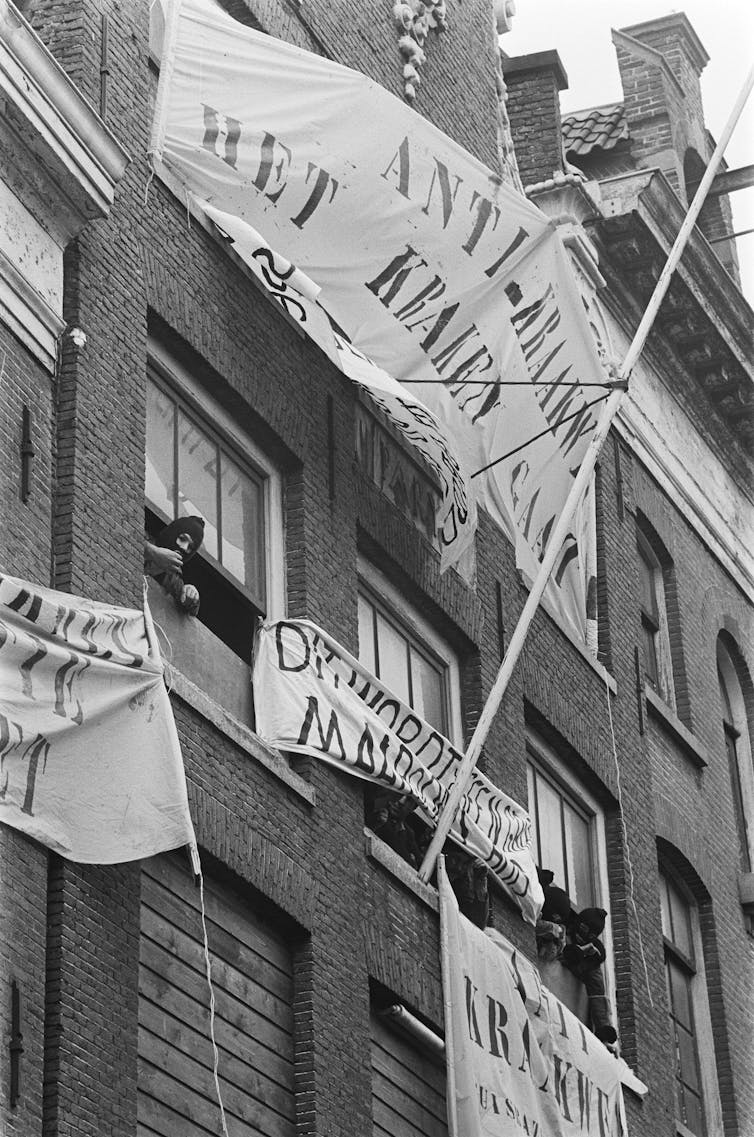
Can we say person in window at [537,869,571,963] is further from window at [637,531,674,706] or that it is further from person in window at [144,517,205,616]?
person in window at [144,517,205,616]

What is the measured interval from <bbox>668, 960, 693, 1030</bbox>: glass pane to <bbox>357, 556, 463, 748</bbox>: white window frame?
5.39 metres

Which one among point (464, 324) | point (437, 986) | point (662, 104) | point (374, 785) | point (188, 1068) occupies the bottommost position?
point (188, 1068)

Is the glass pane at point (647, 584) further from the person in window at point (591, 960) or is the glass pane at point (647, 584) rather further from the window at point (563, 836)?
the person in window at point (591, 960)

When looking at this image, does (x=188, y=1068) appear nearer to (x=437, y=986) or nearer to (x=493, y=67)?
(x=437, y=986)

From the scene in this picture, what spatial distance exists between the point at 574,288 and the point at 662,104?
1142 centimetres

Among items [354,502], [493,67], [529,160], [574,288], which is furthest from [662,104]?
[354,502]

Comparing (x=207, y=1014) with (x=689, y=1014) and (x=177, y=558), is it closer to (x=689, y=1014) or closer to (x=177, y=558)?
(x=177, y=558)

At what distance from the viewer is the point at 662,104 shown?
30625mm

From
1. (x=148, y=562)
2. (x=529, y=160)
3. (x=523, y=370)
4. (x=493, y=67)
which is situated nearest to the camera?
(x=148, y=562)

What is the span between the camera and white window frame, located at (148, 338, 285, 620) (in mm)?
16703

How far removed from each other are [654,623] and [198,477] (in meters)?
Answer: 10.7

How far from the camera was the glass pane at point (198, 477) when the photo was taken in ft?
54.6

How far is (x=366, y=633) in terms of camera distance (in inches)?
752

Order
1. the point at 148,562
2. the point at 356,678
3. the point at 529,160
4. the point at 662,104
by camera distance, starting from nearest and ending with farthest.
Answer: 1. the point at 148,562
2. the point at 356,678
3. the point at 529,160
4. the point at 662,104
